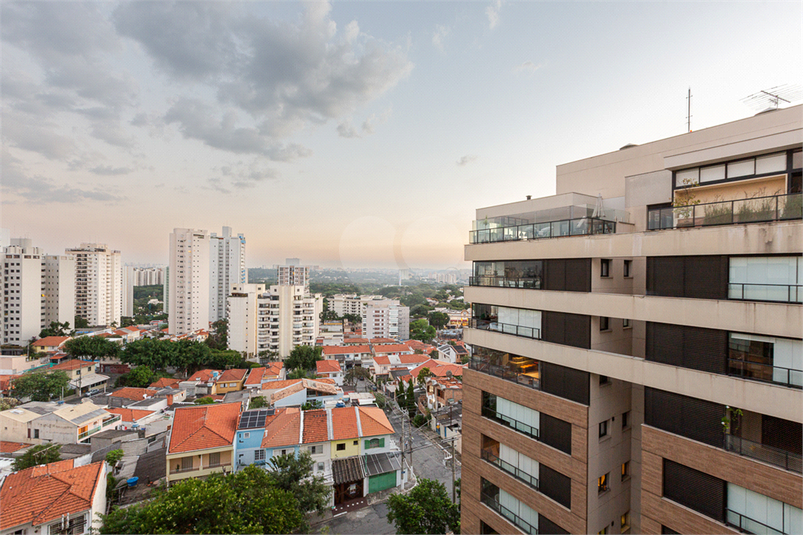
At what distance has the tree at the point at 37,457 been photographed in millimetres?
17422

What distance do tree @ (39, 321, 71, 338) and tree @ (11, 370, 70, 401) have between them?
28.9 m

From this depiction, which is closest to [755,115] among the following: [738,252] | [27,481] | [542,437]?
[738,252]

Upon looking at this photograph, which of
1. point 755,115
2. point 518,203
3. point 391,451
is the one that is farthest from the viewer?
point 391,451

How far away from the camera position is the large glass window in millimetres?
A: 5007

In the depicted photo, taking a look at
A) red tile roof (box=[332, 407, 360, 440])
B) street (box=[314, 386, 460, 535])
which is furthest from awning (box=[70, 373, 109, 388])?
street (box=[314, 386, 460, 535])

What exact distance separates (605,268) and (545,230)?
1.54m

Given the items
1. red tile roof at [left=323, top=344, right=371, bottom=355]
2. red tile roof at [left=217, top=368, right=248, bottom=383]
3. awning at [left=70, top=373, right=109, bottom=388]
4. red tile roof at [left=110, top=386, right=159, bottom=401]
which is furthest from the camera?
red tile roof at [left=323, top=344, right=371, bottom=355]

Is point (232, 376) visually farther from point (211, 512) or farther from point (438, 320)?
point (438, 320)

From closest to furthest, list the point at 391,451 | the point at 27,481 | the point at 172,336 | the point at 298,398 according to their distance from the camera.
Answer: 1. the point at 27,481
2. the point at 391,451
3. the point at 298,398
4. the point at 172,336

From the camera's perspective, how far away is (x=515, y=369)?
885 cm

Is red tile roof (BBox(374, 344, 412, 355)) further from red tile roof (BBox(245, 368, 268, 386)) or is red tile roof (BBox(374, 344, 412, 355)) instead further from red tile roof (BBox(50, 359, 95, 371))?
red tile roof (BBox(50, 359, 95, 371))

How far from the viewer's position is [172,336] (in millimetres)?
61031

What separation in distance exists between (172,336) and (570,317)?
69835 millimetres

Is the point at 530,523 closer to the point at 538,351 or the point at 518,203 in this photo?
the point at 538,351
